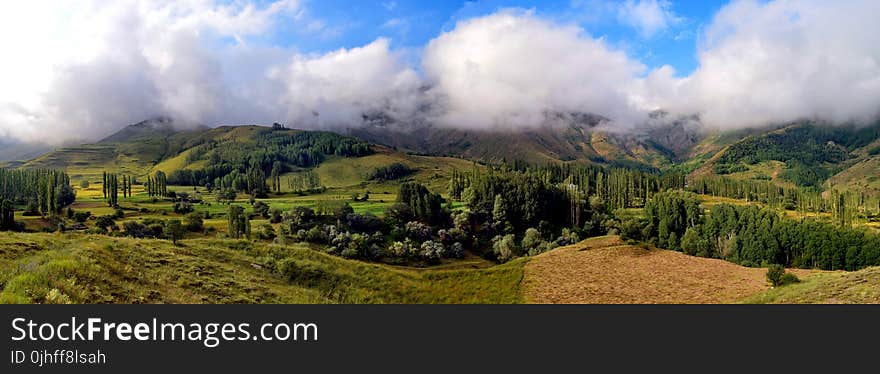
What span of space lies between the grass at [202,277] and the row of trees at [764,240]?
6142 centimetres

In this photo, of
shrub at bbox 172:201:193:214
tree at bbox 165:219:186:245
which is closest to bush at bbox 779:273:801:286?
tree at bbox 165:219:186:245

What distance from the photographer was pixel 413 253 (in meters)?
78.0

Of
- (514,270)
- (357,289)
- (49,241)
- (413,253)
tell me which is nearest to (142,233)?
(413,253)

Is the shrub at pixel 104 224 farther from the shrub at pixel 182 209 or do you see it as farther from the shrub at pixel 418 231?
the shrub at pixel 418 231

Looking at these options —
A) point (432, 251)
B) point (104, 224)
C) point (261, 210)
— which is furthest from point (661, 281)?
point (261, 210)

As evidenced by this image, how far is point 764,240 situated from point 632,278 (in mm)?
72599

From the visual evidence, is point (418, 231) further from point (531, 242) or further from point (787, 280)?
point (787, 280)

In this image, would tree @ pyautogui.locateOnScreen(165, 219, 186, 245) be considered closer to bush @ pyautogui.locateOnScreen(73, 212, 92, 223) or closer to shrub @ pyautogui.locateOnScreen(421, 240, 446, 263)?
bush @ pyautogui.locateOnScreen(73, 212, 92, 223)

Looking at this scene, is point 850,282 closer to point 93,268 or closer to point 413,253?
point 93,268

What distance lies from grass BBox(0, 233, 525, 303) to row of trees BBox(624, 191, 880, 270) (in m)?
61.4

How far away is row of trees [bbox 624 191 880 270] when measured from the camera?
251 feet

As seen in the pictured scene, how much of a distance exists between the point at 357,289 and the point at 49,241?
1729 cm

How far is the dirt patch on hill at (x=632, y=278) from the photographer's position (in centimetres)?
2588

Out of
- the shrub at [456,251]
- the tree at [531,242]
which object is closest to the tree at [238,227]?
the shrub at [456,251]
